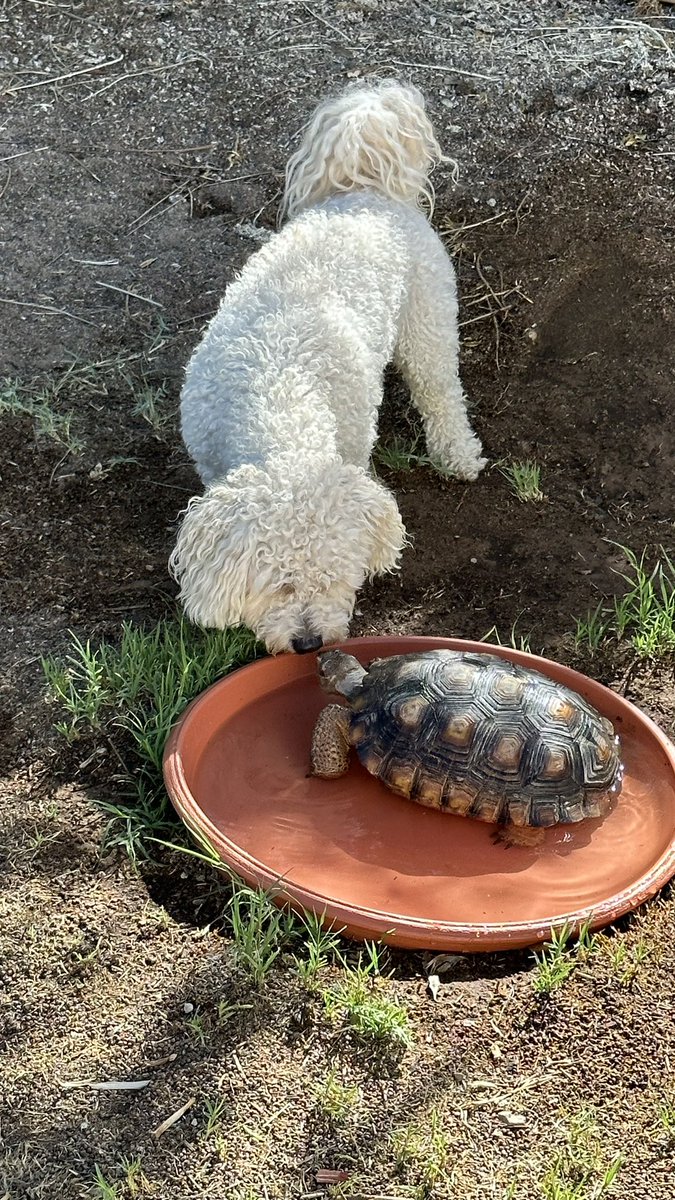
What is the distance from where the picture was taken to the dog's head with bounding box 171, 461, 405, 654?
2.79 m

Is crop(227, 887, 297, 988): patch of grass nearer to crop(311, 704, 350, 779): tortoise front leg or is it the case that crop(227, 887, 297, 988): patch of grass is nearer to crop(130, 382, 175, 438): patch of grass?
crop(311, 704, 350, 779): tortoise front leg

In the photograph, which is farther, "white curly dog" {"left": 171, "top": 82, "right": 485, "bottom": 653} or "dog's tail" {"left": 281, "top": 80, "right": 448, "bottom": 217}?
"dog's tail" {"left": 281, "top": 80, "right": 448, "bottom": 217}

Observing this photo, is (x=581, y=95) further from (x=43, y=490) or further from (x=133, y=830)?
(x=133, y=830)

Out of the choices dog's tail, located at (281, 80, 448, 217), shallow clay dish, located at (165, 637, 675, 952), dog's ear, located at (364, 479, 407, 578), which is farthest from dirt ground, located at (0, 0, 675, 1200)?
dog's tail, located at (281, 80, 448, 217)

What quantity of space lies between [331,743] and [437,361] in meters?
1.82

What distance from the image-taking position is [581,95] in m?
5.02

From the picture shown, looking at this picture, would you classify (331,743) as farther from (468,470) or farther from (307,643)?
(468,470)

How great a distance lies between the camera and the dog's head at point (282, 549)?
279 cm

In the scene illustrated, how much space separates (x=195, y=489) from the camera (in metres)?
3.90

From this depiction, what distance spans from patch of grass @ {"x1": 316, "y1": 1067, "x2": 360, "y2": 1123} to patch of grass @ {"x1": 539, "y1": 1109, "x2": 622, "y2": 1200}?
1.37 ft

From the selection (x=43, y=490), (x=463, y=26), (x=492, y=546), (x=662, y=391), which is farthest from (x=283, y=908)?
(x=463, y=26)

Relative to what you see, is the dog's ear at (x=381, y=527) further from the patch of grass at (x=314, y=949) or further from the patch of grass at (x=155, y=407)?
the patch of grass at (x=155, y=407)

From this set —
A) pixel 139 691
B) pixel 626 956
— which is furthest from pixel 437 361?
pixel 626 956

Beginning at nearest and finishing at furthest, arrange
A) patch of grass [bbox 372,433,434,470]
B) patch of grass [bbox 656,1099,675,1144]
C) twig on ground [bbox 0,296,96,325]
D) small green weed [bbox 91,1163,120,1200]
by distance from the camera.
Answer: small green weed [bbox 91,1163,120,1200] → patch of grass [bbox 656,1099,675,1144] → patch of grass [bbox 372,433,434,470] → twig on ground [bbox 0,296,96,325]
